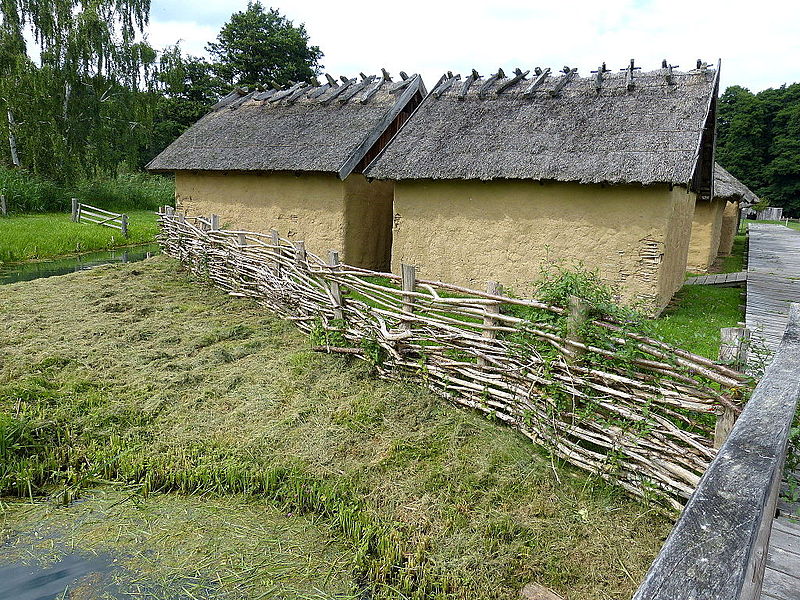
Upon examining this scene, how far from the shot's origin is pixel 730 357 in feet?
11.2

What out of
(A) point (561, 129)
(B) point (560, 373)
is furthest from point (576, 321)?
(A) point (561, 129)

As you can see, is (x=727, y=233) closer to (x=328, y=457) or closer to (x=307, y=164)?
(x=307, y=164)

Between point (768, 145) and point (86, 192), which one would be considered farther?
point (768, 145)

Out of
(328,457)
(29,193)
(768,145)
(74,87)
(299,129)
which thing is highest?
(768,145)

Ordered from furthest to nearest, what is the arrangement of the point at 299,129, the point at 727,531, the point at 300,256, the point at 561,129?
the point at 299,129 → the point at 561,129 → the point at 300,256 → the point at 727,531

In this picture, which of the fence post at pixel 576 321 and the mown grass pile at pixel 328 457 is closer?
the mown grass pile at pixel 328 457

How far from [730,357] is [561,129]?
6.74 metres

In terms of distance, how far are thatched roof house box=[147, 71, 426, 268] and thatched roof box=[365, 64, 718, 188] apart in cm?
102

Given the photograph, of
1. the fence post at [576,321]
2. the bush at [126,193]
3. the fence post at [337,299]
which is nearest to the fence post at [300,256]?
the fence post at [337,299]

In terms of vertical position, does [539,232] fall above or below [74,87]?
below

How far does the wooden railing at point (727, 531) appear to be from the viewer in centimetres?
99

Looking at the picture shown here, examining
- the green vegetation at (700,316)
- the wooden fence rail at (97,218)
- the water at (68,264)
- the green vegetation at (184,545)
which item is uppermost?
the wooden fence rail at (97,218)

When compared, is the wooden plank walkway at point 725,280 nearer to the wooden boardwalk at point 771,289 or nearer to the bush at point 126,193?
the wooden boardwalk at point 771,289

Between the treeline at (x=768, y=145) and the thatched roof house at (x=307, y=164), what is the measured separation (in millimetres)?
41261
